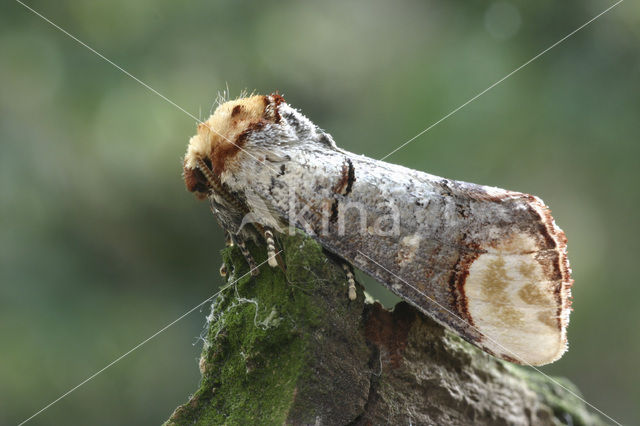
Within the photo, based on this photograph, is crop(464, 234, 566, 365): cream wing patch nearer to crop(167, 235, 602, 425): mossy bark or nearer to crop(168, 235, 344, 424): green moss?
crop(167, 235, 602, 425): mossy bark

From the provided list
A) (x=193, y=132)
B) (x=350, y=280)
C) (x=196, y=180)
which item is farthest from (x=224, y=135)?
(x=193, y=132)

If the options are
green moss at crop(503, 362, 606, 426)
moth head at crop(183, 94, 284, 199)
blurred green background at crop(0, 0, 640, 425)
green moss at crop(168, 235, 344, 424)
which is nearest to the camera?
green moss at crop(168, 235, 344, 424)

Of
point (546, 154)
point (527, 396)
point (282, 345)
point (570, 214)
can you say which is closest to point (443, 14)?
point (546, 154)

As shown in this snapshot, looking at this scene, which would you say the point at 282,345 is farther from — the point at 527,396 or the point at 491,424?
the point at 527,396

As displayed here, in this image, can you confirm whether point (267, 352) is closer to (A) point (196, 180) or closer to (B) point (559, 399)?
(A) point (196, 180)

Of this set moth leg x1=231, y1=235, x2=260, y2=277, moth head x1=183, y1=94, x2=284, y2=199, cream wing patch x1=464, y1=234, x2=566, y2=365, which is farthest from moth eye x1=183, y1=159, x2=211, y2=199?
cream wing patch x1=464, y1=234, x2=566, y2=365

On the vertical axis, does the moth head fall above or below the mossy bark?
above
